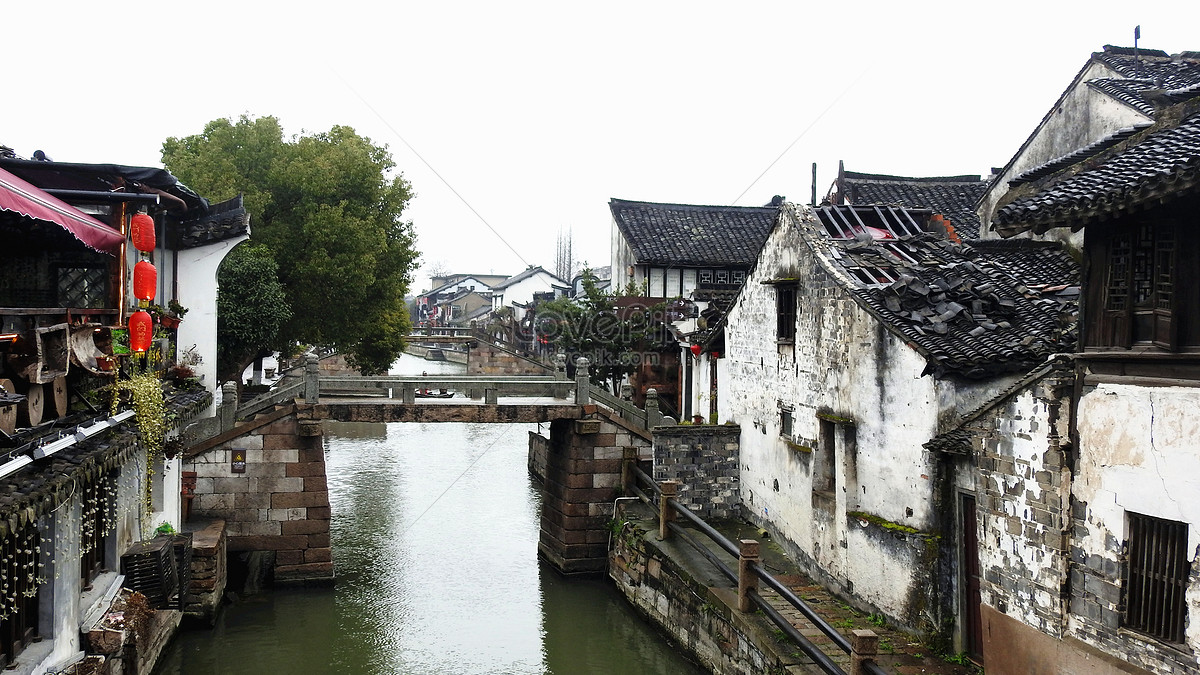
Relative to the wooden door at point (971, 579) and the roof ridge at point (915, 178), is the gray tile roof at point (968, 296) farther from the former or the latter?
the roof ridge at point (915, 178)

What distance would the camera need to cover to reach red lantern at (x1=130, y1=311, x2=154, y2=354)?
39.2 feet

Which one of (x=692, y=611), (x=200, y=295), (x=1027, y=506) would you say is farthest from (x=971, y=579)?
(x=200, y=295)

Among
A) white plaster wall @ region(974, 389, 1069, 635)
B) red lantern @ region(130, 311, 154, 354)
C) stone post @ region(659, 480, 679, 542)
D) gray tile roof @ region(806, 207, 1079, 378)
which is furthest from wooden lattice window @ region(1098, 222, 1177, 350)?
red lantern @ region(130, 311, 154, 354)

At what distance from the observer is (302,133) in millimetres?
26469

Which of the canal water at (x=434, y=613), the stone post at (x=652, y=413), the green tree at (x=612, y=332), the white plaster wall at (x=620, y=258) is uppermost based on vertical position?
the white plaster wall at (x=620, y=258)

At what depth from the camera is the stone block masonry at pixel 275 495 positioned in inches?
770

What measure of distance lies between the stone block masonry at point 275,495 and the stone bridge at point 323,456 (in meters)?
0.02

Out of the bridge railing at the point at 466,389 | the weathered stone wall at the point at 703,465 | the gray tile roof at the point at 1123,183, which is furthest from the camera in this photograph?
the bridge railing at the point at 466,389

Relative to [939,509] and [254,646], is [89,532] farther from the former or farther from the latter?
[939,509]

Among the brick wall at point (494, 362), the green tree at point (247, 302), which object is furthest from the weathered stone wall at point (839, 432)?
the brick wall at point (494, 362)

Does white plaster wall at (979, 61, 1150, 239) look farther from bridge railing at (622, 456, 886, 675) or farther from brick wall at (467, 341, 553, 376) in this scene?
brick wall at (467, 341, 553, 376)

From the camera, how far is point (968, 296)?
12.4m

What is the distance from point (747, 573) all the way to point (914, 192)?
15.3 meters

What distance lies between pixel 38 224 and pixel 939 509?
10.7 metres
